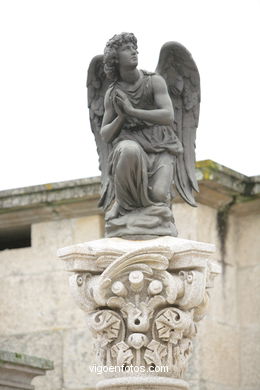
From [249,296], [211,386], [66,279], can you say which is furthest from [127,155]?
[66,279]

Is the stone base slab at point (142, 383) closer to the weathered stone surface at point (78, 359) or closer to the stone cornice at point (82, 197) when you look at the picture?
the stone cornice at point (82, 197)

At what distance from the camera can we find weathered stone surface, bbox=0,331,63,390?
13352 mm

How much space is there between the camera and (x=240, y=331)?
13062mm

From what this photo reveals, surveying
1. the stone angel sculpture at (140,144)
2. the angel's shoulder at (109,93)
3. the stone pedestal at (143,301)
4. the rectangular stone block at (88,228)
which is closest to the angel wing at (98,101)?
the stone angel sculpture at (140,144)

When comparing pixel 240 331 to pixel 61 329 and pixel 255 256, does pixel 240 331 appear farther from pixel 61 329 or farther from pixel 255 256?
pixel 61 329

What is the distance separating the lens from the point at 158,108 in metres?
8.94

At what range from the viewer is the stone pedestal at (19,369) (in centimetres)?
1149

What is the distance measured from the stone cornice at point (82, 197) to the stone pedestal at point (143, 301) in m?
3.79

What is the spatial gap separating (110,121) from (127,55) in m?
0.51

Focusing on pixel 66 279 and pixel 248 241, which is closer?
pixel 248 241

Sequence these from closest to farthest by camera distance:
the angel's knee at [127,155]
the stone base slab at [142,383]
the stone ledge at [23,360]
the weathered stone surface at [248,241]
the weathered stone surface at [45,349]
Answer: the stone base slab at [142,383]
the angel's knee at [127,155]
the stone ledge at [23,360]
the weathered stone surface at [248,241]
the weathered stone surface at [45,349]

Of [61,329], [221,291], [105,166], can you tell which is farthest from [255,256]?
[105,166]

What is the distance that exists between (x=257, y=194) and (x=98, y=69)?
157 inches

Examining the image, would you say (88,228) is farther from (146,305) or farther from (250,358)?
(146,305)
